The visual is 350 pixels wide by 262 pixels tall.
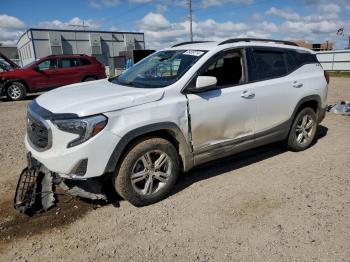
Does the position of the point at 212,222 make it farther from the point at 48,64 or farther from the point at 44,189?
the point at 48,64

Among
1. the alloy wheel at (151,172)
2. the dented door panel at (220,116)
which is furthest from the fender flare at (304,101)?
the alloy wheel at (151,172)

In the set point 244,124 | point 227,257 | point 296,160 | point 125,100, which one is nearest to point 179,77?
point 125,100

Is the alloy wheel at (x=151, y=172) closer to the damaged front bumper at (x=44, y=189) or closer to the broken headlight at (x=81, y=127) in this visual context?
the damaged front bumper at (x=44, y=189)

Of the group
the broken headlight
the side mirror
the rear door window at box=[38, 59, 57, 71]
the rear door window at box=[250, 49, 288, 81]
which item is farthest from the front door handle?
the rear door window at box=[38, 59, 57, 71]

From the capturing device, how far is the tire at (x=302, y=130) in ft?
17.2

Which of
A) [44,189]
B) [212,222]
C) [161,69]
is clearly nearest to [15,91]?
[44,189]

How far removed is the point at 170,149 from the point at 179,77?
876 mm

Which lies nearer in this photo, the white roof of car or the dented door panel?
the dented door panel

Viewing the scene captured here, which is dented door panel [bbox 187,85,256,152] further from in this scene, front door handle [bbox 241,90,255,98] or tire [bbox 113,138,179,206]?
tire [bbox 113,138,179,206]

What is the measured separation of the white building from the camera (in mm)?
45366

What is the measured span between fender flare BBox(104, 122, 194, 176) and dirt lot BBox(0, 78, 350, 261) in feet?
1.63

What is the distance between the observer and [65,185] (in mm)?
3660

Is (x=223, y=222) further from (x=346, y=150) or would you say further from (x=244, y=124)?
(x=346, y=150)

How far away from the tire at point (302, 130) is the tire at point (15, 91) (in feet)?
→ 36.4
